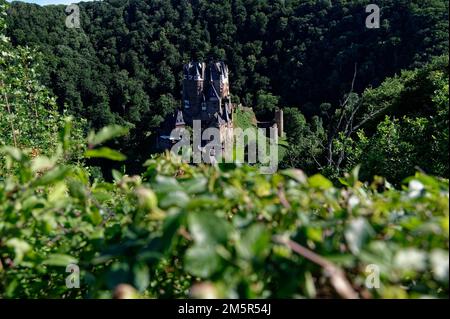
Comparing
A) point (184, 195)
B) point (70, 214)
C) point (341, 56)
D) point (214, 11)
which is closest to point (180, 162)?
point (70, 214)

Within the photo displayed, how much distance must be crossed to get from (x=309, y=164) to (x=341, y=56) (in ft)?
99.6

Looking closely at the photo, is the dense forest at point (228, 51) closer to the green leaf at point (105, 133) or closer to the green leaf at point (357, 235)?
the green leaf at point (105, 133)

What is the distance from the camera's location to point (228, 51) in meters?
61.1

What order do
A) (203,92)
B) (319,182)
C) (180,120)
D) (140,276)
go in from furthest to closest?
(203,92) < (180,120) < (319,182) < (140,276)

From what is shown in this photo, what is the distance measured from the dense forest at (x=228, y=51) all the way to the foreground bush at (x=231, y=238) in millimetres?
36019

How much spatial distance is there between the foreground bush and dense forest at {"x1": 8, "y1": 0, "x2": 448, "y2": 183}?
118 feet

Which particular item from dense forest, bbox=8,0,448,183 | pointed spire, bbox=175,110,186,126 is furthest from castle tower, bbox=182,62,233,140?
dense forest, bbox=8,0,448,183

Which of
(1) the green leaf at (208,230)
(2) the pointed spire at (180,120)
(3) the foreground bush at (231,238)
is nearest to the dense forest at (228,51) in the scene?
(2) the pointed spire at (180,120)

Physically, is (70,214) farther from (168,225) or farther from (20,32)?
(20,32)

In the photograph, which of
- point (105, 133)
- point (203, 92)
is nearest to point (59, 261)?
point (105, 133)

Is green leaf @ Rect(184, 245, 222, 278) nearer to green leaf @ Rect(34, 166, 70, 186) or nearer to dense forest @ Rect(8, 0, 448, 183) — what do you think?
green leaf @ Rect(34, 166, 70, 186)

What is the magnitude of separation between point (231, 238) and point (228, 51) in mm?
62073

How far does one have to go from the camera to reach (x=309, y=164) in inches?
771

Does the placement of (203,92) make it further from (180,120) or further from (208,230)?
(208,230)
